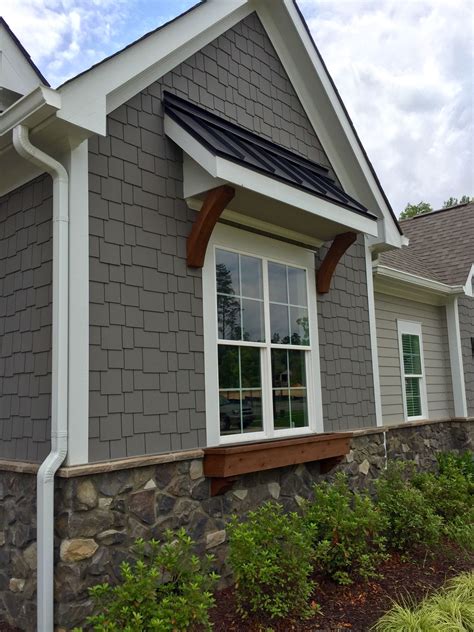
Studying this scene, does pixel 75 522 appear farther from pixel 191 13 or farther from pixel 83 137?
pixel 191 13

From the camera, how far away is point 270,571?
369 centimetres

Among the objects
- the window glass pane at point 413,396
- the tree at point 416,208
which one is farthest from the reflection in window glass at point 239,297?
the tree at point 416,208

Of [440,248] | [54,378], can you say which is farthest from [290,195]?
[440,248]

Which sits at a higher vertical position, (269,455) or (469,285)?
(469,285)

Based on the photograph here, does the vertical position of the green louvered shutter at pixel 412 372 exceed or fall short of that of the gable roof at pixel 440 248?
it falls short

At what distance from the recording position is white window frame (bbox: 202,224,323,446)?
4676mm

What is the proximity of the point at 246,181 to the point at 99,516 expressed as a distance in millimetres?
2748

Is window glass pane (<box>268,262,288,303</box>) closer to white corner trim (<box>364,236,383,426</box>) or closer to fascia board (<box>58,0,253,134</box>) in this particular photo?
white corner trim (<box>364,236,383,426</box>)

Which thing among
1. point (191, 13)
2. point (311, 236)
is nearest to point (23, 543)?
point (311, 236)

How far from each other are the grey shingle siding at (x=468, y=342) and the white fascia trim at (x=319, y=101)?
3695mm

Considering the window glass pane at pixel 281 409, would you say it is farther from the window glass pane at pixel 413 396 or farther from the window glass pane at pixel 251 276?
the window glass pane at pixel 413 396

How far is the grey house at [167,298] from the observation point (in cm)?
369

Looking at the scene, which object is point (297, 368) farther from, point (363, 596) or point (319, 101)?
point (319, 101)

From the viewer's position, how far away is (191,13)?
15.8ft
